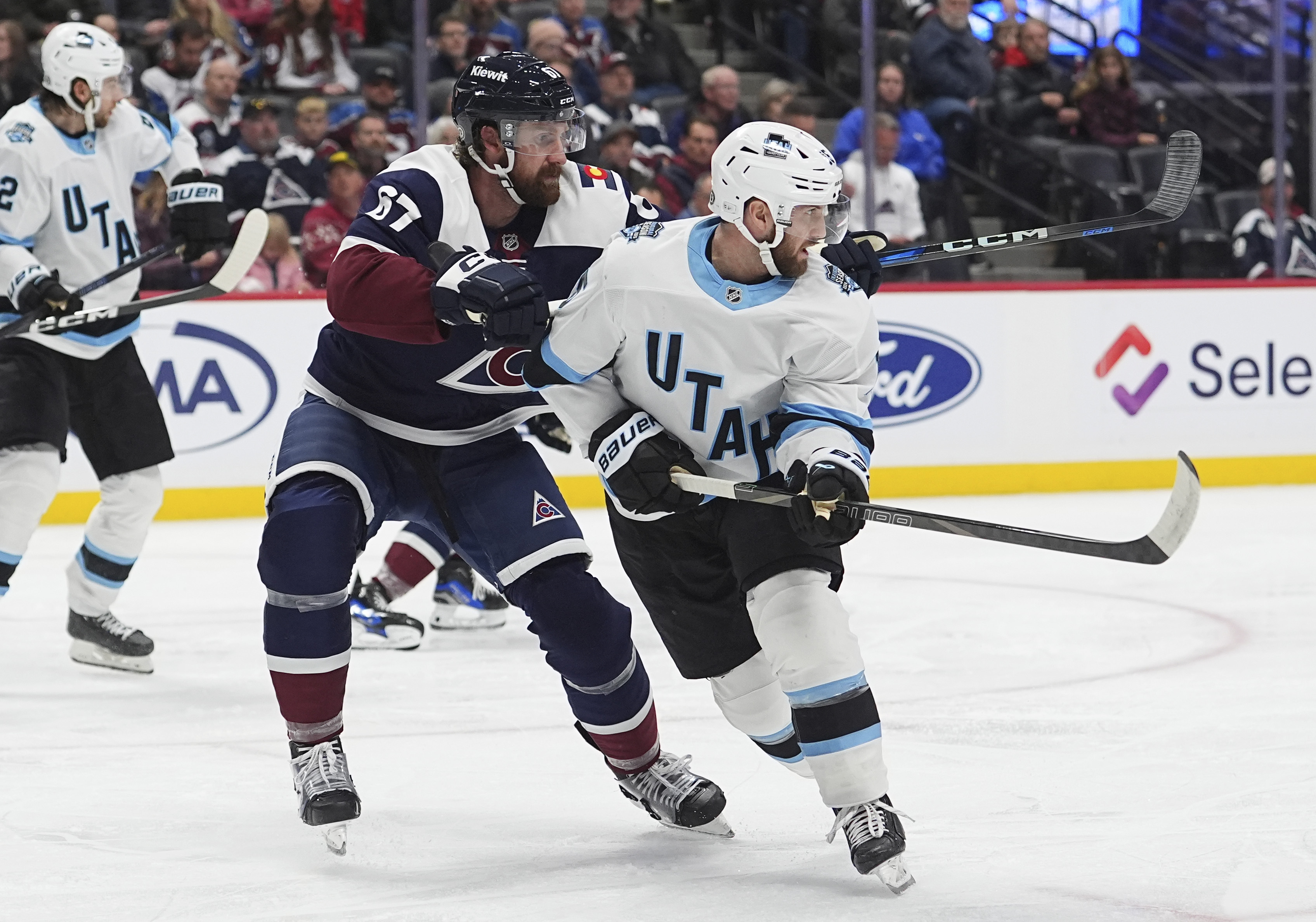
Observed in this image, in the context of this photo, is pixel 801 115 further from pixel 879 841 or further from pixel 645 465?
pixel 879 841

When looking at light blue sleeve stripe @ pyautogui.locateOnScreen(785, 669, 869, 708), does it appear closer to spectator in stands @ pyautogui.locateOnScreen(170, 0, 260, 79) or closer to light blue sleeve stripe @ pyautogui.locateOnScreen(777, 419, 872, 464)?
light blue sleeve stripe @ pyautogui.locateOnScreen(777, 419, 872, 464)

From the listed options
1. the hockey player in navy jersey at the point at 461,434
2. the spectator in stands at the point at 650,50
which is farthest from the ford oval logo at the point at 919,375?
the hockey player in navy jersey at the point at 461,434

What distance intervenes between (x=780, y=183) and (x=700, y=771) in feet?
3.55

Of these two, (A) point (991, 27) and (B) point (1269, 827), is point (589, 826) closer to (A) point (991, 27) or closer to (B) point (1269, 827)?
(B) point (1269, 827)

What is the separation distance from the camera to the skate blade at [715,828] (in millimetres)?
2404

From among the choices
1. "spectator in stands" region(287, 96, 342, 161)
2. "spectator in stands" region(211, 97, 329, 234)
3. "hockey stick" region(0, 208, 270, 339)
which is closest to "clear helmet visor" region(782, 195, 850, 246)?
"hockey stick" region(0, 208, 270, 339)

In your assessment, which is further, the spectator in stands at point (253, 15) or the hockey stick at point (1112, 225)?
the spectator in stands at point (253, 15)

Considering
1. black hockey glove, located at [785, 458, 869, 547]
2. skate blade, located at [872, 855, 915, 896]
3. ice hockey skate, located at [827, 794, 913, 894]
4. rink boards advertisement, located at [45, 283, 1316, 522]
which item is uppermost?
black hockey glove, located at [785, 458, 869, 547]

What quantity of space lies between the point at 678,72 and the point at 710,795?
5223 mm

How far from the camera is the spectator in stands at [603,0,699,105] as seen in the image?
23.2 ft

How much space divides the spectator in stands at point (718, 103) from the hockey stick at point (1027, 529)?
16.0 feet

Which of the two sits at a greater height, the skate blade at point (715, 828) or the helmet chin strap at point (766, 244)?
the helmet chin strap at point (766, 244)

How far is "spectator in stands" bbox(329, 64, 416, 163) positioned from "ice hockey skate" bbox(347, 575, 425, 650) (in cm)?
276

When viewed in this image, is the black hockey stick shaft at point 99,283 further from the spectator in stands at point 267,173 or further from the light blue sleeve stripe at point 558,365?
the spectator in stands at point 267,173
